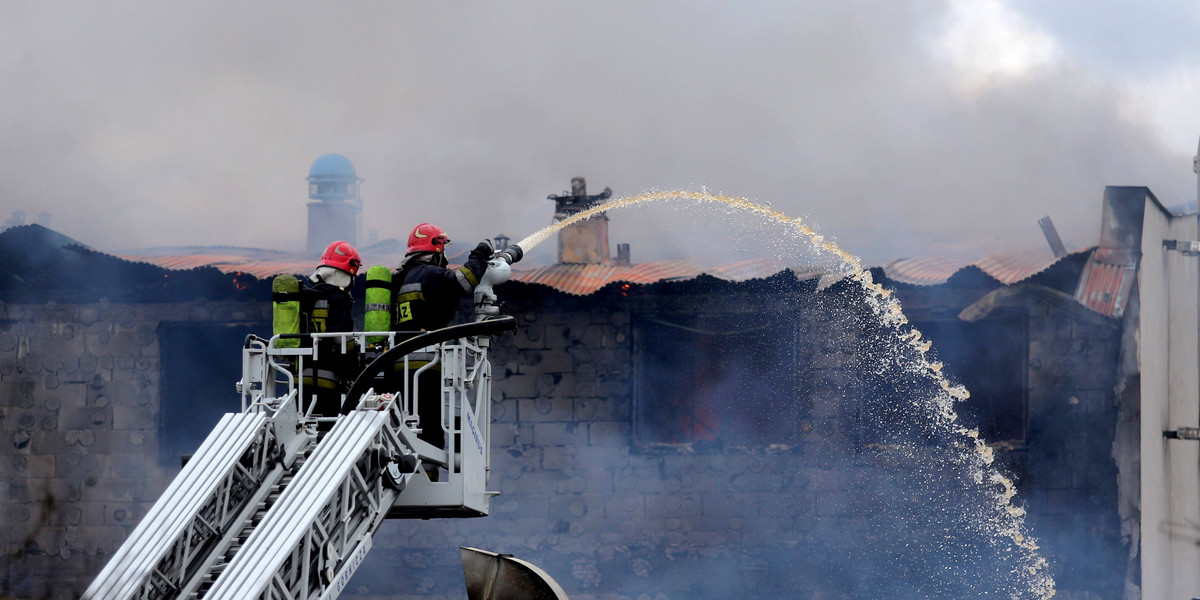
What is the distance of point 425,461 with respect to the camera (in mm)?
7484

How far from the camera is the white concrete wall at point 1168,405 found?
1346 cm

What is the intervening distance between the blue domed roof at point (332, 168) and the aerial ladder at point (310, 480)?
42.0 ft

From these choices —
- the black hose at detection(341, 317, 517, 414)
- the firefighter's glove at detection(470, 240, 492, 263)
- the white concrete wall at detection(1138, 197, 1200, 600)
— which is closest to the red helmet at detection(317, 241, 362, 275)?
the firefighter's glove at detection(470, 240, 492, 263)

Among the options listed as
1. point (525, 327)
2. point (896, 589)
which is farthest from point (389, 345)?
point (896, 589)

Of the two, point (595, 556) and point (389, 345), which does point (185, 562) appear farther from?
point (595, 556)

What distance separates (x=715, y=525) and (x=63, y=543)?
768cm

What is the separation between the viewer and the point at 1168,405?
542 inches

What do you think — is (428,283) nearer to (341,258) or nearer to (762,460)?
(341,258)

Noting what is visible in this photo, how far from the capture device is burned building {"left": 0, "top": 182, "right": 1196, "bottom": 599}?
13.8 metres

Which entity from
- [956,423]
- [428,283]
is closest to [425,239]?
[428,283]

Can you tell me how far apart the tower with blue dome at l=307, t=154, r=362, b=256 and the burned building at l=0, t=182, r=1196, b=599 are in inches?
216

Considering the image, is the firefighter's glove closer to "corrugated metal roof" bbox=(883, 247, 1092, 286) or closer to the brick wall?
"corrugated metal roof" bbox=(883, 247, 1092, 286)

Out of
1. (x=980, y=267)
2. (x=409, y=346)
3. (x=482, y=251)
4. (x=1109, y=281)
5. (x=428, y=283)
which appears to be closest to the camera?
(x=409, y=346)

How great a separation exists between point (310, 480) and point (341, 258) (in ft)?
7.10
